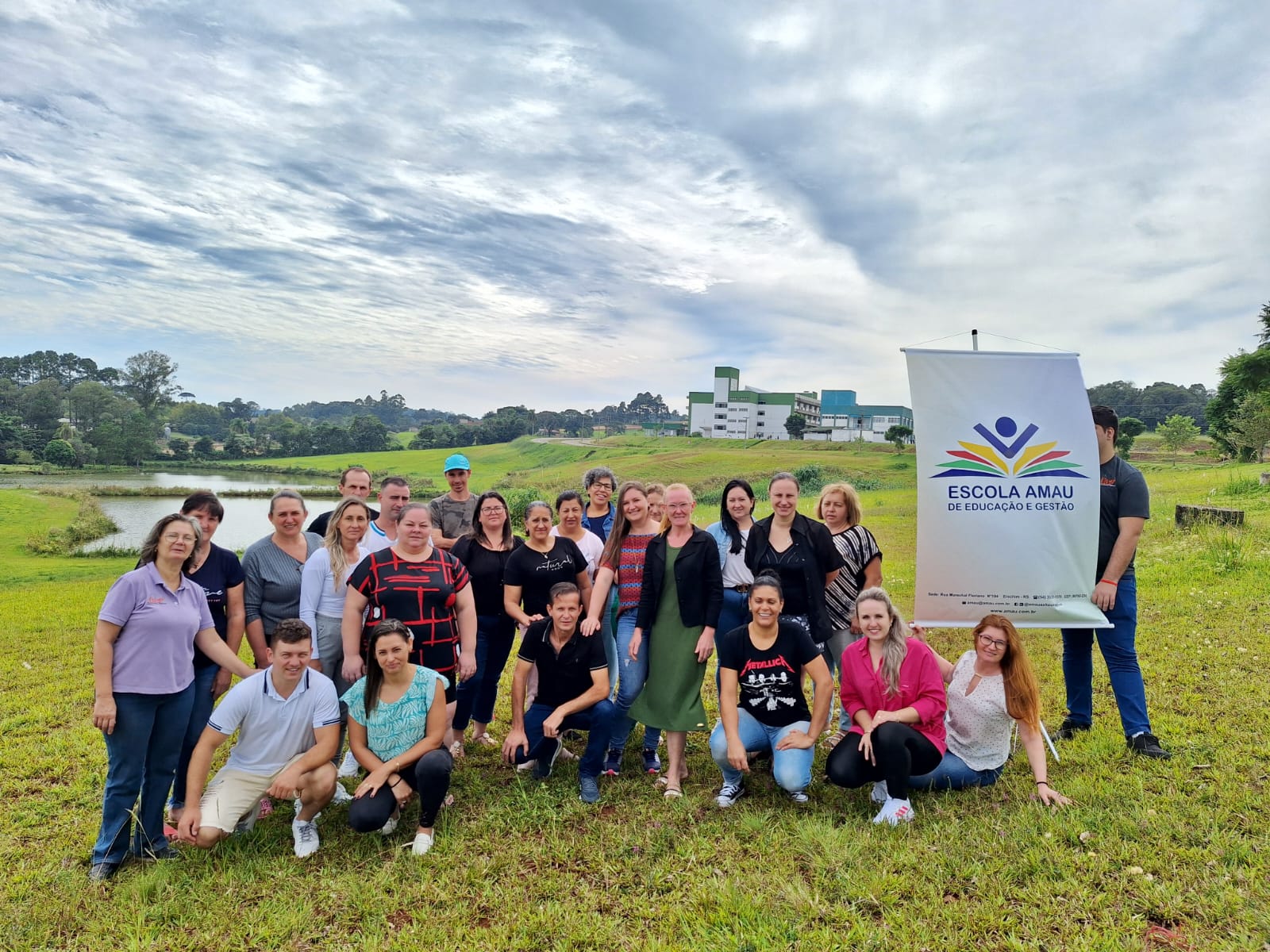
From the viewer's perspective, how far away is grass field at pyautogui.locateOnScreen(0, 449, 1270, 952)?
2.99 m

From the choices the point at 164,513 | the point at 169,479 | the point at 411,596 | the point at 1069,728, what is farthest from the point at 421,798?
the point at 169,479

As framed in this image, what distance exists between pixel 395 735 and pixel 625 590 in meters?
1.68

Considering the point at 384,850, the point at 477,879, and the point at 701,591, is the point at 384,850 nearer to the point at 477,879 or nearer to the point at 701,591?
the point at 477,879

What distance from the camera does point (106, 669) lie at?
338cm

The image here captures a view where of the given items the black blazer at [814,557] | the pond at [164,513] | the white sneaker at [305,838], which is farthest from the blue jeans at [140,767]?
the pond at [164,513]

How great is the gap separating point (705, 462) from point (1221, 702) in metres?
44.6

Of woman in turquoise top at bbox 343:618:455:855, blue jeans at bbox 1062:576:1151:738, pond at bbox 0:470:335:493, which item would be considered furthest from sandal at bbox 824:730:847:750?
pond at bbox 0:470:335:493

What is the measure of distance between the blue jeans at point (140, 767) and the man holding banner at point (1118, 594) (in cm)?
556

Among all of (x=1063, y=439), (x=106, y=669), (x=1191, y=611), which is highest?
(x=1063, y=439)

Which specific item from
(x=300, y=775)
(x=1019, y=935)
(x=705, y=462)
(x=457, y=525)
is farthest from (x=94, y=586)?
(x=705, y=462)

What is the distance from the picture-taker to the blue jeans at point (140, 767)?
3.49 m

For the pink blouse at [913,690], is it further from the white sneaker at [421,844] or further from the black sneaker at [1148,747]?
the white sneaker at [421,844]

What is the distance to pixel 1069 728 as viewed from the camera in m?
4.85

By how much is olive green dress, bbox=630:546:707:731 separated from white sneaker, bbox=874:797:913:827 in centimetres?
115
